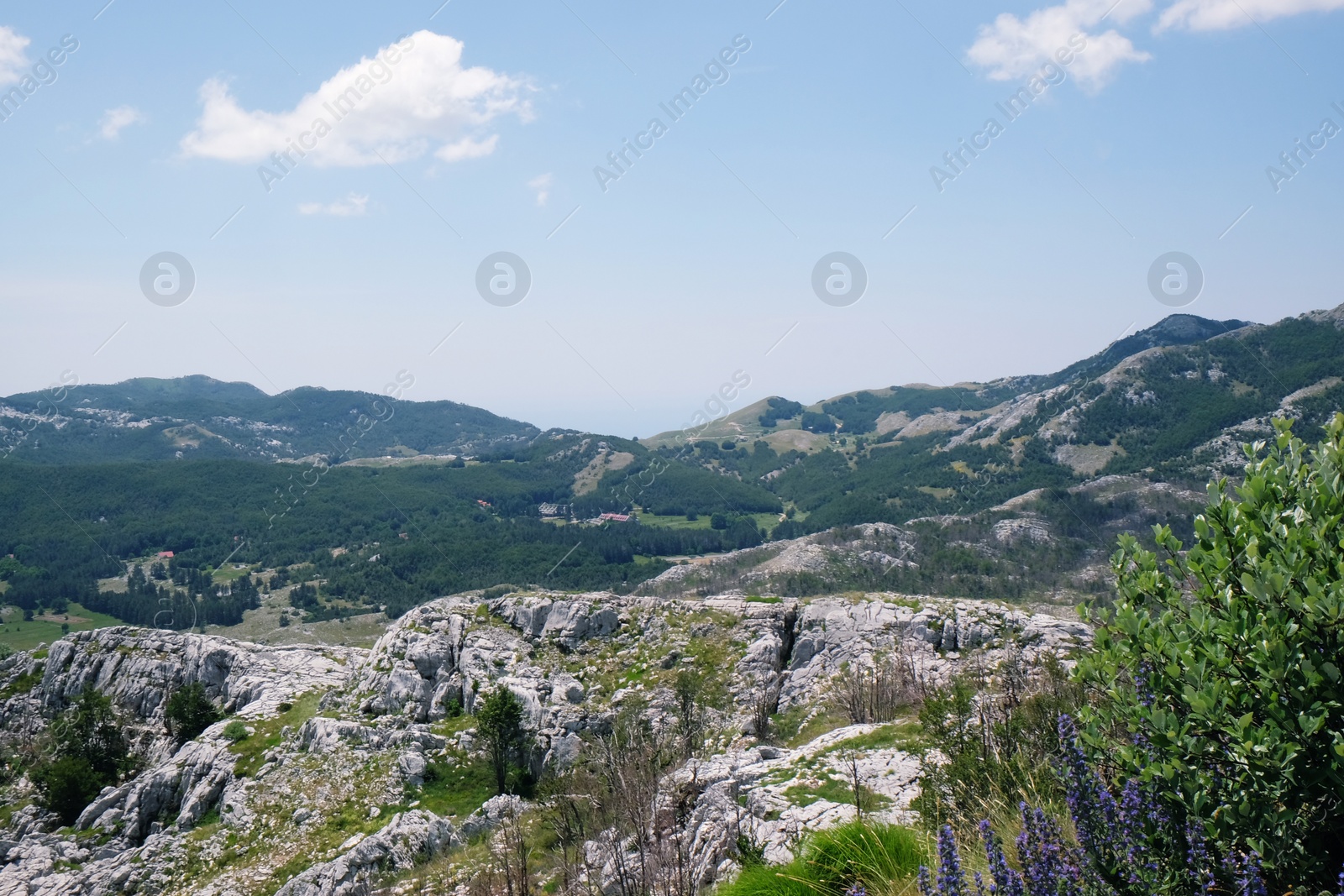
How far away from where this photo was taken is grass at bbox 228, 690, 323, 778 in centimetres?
3481

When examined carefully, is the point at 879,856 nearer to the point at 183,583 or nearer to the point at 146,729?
the point at 146,729

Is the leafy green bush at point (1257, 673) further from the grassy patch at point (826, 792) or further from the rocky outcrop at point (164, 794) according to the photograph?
the rocky outcrop at point (164, 794)

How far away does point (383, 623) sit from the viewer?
138 m

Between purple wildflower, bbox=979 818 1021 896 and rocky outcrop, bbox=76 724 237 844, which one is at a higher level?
purple wildflower, bbox=979 818 1021 896

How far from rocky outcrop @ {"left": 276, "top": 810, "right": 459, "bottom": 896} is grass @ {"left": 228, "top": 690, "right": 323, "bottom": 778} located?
1196 centimetres

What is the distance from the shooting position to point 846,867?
22.9ft

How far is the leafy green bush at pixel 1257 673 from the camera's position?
4.02m

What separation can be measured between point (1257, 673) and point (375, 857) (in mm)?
28519

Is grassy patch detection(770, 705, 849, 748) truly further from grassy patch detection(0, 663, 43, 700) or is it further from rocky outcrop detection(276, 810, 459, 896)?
grassy patch detection(0, 663, 43, 700)

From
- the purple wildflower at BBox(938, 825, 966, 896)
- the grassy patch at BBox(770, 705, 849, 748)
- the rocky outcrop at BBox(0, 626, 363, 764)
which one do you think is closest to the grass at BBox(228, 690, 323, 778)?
the rocky outcrop at BBox(0, 626, 363, 764)

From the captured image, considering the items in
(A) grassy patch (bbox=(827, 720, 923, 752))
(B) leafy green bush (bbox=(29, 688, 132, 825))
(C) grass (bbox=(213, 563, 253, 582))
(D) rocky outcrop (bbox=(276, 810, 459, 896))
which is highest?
(C) grass (bbox=(213, 563, 253, 582))

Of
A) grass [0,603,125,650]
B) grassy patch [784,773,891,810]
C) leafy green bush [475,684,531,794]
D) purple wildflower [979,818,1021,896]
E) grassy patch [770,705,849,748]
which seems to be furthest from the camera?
grass [0,603,125,650]

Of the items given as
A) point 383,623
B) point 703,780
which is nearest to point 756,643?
point 703,780

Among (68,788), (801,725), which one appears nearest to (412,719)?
(68,788)
